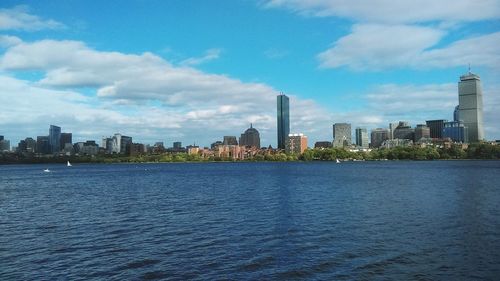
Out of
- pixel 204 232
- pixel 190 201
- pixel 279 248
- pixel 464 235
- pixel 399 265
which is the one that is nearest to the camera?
pixel 399 265

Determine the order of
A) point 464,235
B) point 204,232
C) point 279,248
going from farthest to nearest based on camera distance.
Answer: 1. point 204,232
2. point 464,235
3. point 279,248

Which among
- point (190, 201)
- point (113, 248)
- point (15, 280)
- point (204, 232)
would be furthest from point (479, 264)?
point (190, 201)

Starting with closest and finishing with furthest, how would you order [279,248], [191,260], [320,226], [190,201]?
[191,260], [279,248], [320,226], [190,201]

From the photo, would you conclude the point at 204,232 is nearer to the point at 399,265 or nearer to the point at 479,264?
the point at 399,265

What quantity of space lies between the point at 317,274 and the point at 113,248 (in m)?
16.5

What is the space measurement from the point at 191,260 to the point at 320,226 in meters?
17.2

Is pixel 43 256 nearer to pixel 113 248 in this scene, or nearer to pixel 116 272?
pixel 113 248

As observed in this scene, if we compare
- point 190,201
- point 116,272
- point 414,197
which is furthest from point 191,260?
point 414,197

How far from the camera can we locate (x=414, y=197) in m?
70.4

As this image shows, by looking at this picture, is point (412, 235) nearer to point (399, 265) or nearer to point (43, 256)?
point (399, 265)

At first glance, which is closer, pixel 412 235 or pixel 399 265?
pixel 399 265

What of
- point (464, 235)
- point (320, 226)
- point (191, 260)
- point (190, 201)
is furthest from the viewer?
point (190, 201)

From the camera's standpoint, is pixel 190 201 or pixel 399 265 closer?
pixel 399 265

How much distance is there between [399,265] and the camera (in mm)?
28859
